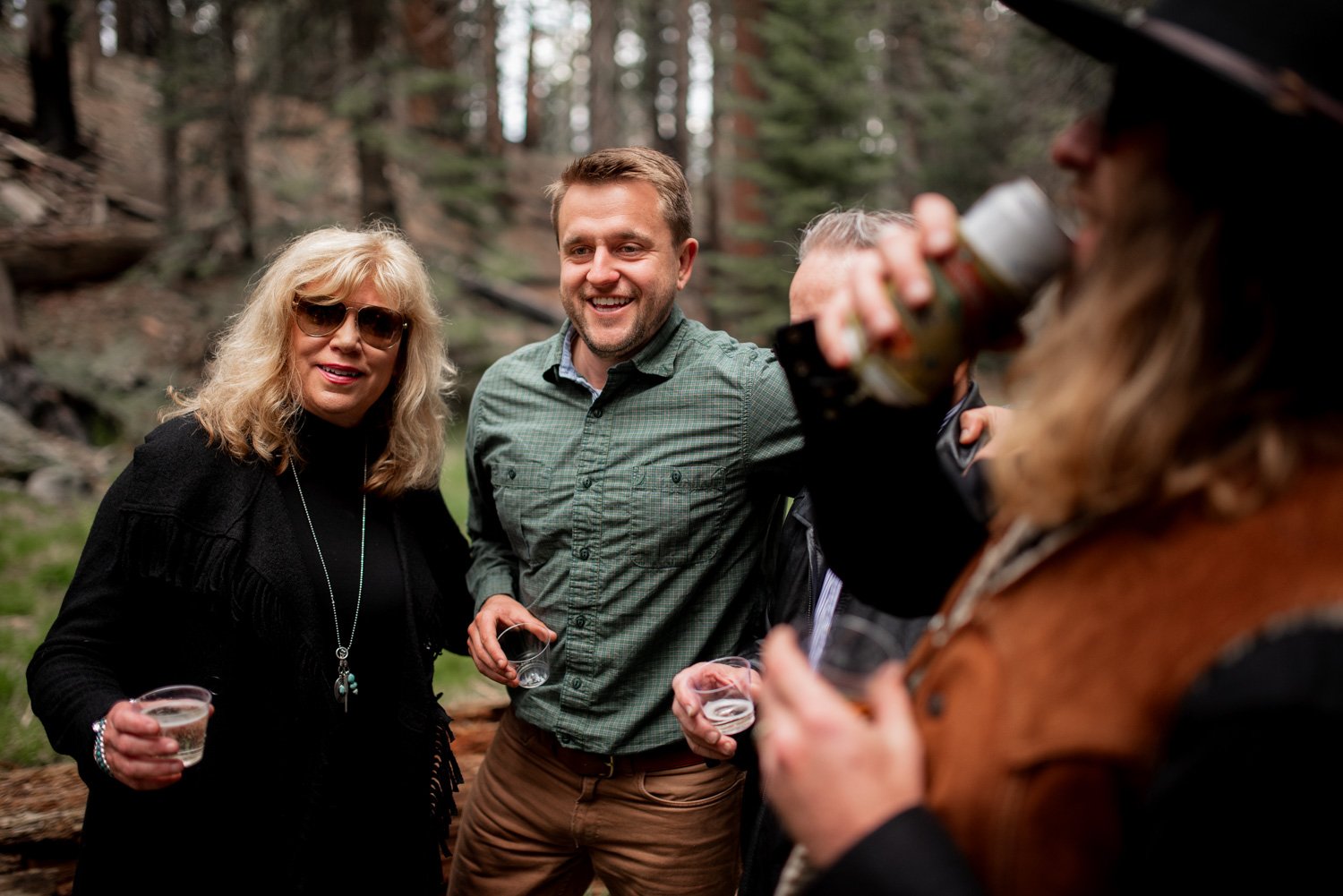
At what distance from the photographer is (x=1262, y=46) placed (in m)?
0.96

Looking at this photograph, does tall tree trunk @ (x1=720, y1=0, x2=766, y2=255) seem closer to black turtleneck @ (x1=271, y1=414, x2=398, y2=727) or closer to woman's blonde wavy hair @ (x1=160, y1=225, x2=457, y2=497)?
woman's blonde wavy hair @ (x1=160, y1=225, x2=457, y2=497)

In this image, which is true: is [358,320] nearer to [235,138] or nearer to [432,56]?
[235,138]

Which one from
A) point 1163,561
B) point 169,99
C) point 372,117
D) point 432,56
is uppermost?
point 432,56

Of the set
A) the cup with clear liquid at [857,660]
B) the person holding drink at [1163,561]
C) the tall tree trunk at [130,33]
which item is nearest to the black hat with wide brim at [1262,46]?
the person holding drink at [1163,561]

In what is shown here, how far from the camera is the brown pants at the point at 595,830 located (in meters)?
2.69

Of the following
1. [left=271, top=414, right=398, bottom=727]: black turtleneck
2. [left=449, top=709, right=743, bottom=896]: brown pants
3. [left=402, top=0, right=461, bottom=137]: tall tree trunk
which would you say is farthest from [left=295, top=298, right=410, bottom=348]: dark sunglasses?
[left=402, top=0, right=461, bottom=137]: tall tree trunk

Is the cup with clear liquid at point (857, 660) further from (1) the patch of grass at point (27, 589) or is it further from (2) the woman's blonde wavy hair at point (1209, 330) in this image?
(1) the patch of grass at point (27, 589)

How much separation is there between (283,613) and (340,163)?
667 inches

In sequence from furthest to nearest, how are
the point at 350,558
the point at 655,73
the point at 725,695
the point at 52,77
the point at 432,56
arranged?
the point at 655,73, the point at 432,56, the point at 52,77, the point at 350,558, the point at 725,695

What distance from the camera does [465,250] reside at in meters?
13.1

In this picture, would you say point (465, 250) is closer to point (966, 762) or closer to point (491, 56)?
point (491, 56)

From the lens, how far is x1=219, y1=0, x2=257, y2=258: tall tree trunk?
1107cm

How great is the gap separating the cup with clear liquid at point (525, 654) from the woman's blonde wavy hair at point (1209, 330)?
186 centimetres

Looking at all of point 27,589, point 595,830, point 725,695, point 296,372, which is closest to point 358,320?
point 296,372
